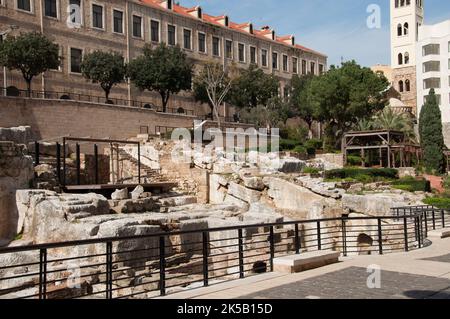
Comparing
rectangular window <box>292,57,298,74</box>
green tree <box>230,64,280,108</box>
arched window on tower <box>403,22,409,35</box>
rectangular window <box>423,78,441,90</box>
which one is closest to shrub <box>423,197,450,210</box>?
green tree <box>230,64,280,108</box>

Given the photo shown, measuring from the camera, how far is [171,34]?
57.3 m

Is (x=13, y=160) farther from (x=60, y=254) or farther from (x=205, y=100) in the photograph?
(x=205, y=100)

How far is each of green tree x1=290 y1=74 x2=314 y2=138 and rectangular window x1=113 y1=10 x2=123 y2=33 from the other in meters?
21.8

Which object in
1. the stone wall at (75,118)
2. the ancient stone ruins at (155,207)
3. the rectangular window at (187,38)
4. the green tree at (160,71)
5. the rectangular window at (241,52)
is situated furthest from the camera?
the rectangular window at (241,52)

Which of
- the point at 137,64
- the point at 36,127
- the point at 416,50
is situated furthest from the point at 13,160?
the point at 416,50

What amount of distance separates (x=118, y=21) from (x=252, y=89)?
15840mm

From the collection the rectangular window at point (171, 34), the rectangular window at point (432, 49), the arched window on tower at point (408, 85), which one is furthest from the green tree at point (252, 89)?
the arched window on tower at point (408, 85)

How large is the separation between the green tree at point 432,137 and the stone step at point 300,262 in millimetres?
37236

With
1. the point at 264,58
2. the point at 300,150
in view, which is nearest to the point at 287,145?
the point at 300,150

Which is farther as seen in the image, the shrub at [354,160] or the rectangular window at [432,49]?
the rectangular window at [432,49]

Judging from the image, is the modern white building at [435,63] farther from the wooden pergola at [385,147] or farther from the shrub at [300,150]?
the shrub at [300,150]

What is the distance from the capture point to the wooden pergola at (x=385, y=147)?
4375 centimetres

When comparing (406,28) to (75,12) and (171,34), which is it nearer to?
(171,34)

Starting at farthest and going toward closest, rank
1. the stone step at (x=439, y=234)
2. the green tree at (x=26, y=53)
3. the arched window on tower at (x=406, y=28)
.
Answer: the arched window on tower at (x=406, y=28) < the green tree at (x=26, y=53) < the stone step at (x=439, y=234)
